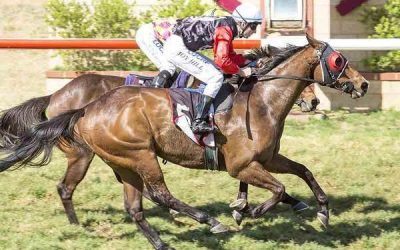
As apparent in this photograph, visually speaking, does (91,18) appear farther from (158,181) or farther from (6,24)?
(158,181)

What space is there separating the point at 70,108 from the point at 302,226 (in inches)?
98.7

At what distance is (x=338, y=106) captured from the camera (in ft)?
37.8

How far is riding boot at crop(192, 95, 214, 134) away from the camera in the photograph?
7.13 m

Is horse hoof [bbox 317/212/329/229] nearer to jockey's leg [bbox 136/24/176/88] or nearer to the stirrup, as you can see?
the stirrup

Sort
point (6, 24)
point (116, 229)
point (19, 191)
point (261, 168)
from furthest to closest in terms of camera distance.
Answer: point (6, 24) < point (19, 191) < point (116, 229) < point (261, 168)

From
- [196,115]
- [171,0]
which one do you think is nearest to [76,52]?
[171,0]

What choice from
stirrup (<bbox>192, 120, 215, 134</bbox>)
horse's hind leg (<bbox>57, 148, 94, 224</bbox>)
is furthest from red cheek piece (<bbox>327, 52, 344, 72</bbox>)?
horse's hind leg (<bbox>57, 148, 94, 224</bbox>)

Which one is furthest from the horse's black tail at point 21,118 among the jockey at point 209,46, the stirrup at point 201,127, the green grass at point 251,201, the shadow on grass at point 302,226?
the stirrup at point 201,127

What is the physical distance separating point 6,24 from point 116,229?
29.0ft

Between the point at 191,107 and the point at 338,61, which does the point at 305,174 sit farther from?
the point at 191,107

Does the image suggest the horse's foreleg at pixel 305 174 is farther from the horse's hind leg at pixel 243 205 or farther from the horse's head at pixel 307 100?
the horse's head at pixel 307 100

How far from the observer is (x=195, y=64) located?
7.41 meters

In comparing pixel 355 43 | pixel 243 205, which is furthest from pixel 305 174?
pixel 355 43

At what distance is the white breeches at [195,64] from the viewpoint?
284 inches
